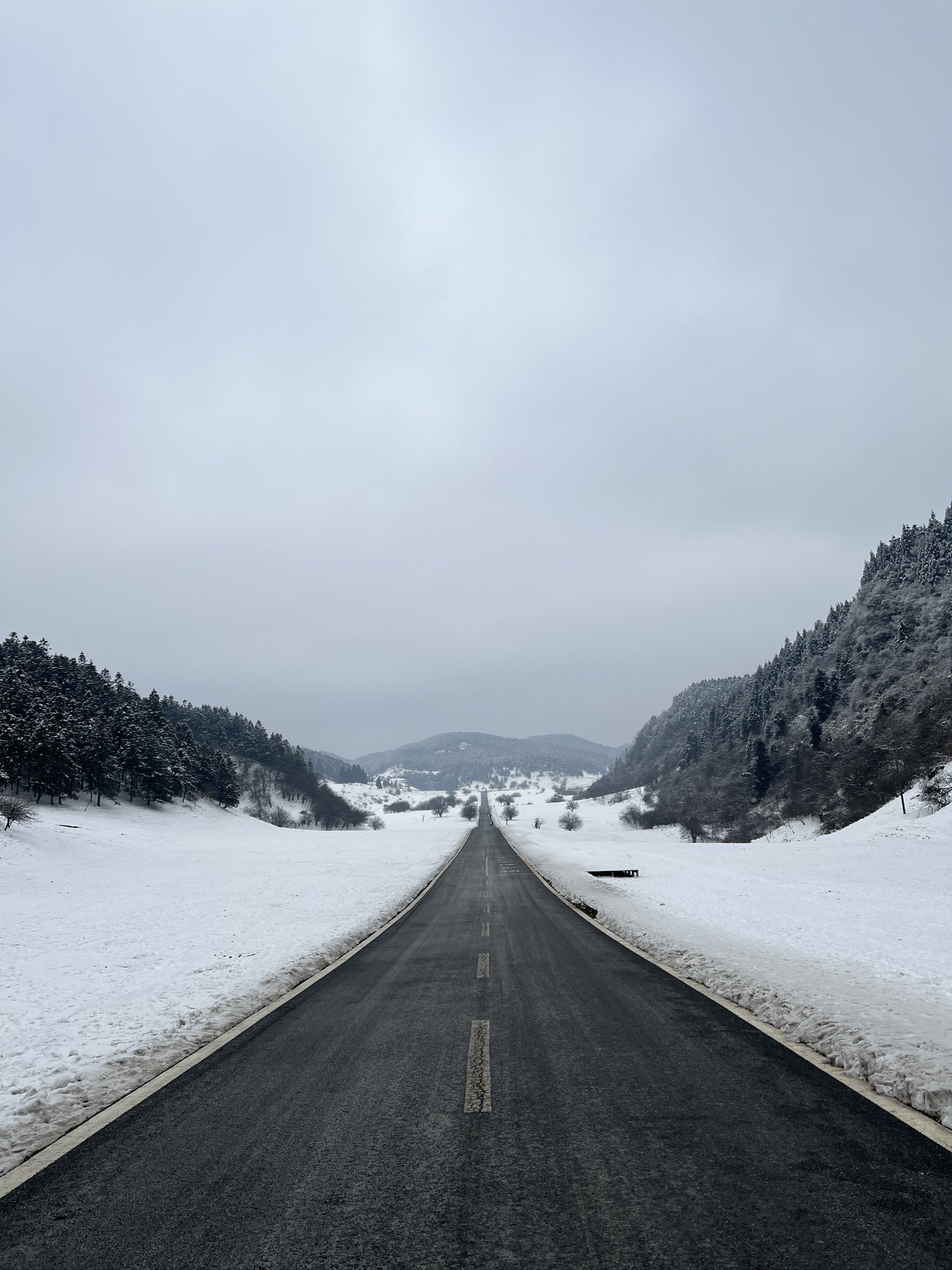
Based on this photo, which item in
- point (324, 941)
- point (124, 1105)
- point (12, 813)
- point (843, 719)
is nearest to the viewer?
point (124, 1105)

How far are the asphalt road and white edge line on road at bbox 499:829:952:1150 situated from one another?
141 mm

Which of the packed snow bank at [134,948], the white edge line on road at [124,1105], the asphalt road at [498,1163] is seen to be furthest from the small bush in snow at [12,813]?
the asphalt road at [498,1163]

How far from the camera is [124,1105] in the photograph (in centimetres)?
542

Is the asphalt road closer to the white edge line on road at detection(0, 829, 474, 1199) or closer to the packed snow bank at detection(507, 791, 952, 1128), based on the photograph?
the white edge line on road at detection(0, 829, 474, 1199)

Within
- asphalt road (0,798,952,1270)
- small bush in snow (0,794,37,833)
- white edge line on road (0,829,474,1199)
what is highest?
asphalt road (0,798,952,1270)

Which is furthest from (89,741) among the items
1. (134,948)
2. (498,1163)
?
(498,1163)

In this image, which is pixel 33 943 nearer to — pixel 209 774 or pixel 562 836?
pixel 562 836

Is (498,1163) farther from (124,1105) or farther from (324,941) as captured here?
(324,941)

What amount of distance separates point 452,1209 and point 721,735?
153 meters

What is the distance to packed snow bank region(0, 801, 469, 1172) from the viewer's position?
626 cm

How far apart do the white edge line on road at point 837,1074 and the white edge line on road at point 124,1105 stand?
6131 millimetres

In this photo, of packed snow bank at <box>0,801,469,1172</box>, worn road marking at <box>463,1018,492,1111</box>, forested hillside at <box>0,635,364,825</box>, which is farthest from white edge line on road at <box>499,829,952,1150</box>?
forested hillside at <box>0,635,364,825</box>

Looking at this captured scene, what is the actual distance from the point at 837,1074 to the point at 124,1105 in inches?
260

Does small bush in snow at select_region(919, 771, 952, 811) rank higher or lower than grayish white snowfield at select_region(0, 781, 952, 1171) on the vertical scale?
higher
